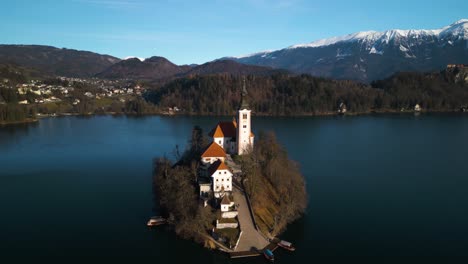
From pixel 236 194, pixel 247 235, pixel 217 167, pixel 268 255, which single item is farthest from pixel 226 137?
pixel 268 255

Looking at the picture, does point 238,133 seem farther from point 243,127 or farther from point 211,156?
point 211,156

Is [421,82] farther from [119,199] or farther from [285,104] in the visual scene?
[119,199]

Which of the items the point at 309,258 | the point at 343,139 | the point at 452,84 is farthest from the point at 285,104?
the point at 309,258

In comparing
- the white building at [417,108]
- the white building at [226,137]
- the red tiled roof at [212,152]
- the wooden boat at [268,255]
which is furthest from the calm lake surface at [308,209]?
the white building at [417,108]

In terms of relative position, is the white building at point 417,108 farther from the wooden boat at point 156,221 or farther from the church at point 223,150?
the wooden boat at point 156,221

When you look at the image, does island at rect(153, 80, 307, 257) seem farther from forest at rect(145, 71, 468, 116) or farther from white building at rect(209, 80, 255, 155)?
forest at rect(145, 71, 468, 116)

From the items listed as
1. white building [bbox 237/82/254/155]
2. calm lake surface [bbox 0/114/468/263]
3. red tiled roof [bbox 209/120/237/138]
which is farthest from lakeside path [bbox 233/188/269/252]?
red tiled roof [bbox 209/120/237/138]
